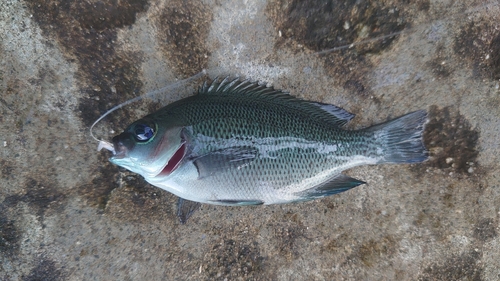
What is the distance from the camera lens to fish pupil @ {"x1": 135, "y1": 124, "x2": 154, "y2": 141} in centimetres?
173

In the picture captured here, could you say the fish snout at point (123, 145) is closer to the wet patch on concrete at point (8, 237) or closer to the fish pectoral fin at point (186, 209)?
the fish pectoral fin at point (186, 209)

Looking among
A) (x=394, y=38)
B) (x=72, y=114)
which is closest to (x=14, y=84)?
(x=72, y=114)

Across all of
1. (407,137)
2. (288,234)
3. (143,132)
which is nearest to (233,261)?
(288,234)

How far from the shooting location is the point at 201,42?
224 cm

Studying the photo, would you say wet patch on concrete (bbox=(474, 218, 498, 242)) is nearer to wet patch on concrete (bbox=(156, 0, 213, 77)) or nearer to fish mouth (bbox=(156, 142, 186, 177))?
fish mouth (bbox=(156, 142, 186, 177))

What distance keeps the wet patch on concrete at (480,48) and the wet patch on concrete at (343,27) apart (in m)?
0.42

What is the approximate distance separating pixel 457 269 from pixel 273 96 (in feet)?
7.15

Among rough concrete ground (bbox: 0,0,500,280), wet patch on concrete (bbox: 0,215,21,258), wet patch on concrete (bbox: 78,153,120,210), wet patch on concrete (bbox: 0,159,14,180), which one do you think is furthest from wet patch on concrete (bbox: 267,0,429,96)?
wet patch on concrete (bbox: 0,215,21,258)

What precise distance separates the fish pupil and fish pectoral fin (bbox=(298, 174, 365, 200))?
113 centimetres

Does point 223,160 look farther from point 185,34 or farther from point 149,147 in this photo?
point 185,34

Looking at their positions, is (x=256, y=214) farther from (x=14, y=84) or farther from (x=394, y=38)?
(x=14, y=84)

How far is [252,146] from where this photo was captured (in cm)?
186

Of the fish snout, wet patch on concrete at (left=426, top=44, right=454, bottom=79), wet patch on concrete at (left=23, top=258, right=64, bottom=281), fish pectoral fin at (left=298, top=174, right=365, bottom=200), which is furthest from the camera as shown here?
wet patch on concrete at (left=426, top=44, right=454, bottom=79)

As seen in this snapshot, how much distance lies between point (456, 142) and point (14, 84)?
356cm
